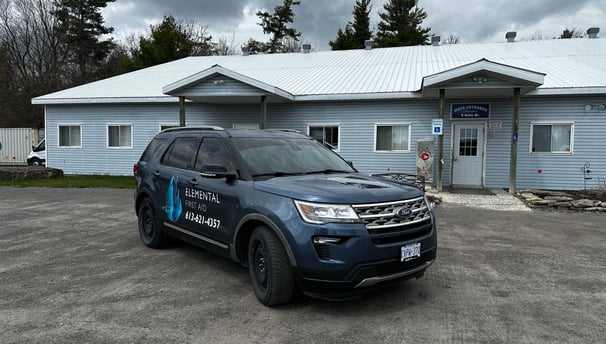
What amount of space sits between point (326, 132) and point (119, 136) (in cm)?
885

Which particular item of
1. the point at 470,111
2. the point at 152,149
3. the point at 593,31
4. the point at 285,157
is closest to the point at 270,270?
the point at 285,157

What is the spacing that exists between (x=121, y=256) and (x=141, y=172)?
1287mm

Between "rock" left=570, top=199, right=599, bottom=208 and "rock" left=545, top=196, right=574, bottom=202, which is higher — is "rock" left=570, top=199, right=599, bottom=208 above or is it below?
below

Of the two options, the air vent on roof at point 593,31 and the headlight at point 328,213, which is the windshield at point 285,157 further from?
the air vent on roof at point 593,31

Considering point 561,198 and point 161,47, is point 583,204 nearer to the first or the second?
point 561,198

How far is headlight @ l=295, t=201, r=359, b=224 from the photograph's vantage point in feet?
11.5

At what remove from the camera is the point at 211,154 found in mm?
4957

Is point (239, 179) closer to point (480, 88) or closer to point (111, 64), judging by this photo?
point (480, 88)

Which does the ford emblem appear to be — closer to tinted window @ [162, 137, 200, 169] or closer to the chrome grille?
the chrome grille

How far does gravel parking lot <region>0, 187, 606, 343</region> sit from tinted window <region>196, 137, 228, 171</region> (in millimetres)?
1310

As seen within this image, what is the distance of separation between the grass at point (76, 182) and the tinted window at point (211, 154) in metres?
9.46

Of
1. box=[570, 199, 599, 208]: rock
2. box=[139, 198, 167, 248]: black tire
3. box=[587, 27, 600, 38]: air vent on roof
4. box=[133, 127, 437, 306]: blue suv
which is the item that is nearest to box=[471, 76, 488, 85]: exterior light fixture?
box=[570, 199, 599, 208]: rock

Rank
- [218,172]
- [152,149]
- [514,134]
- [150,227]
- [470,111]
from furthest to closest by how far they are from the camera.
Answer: [470,111] < [514,134] < [152,149] < [150,227] < [218,172]

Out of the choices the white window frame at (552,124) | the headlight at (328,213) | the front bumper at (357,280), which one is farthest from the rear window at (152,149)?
the white window frame at (552,124)
